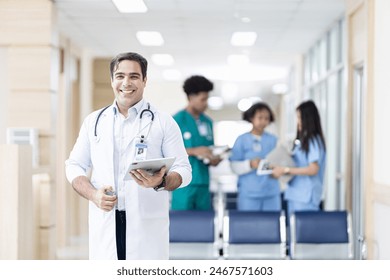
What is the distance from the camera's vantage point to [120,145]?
258 cm

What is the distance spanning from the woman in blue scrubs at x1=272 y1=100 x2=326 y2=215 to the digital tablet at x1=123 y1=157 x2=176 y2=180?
1.99m

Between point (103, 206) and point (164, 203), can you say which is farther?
point (164, 203)

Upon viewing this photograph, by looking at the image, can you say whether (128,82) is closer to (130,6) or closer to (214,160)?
(214,160)

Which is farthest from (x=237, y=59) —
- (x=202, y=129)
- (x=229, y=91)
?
(x=229, y=91)

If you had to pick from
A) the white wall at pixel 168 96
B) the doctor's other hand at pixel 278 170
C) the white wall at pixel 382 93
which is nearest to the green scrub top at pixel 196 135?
the doctor's other hand at pixel 278 170

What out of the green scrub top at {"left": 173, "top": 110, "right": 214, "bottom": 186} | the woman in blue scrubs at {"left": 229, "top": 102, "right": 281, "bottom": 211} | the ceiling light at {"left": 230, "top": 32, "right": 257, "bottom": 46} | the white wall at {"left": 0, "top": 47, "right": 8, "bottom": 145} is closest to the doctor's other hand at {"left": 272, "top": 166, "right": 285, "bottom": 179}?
the woman in blue scrubs at {"left": 229, "top": 102, "right": 281, "bottom": 211}

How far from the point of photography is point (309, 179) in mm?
4379

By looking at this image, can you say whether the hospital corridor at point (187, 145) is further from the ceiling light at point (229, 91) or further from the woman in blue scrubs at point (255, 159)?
the ceiling light at point (229, 91)

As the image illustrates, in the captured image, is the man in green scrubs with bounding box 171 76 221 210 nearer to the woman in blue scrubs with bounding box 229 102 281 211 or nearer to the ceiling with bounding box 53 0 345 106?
the woman in blue scrubs with bounding box 229 102 281 211

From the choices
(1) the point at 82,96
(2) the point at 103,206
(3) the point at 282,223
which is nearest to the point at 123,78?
(2) the point at 103,206

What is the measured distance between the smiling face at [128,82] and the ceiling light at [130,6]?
7.59 feet

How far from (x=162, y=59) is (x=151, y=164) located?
6331 millimetres
